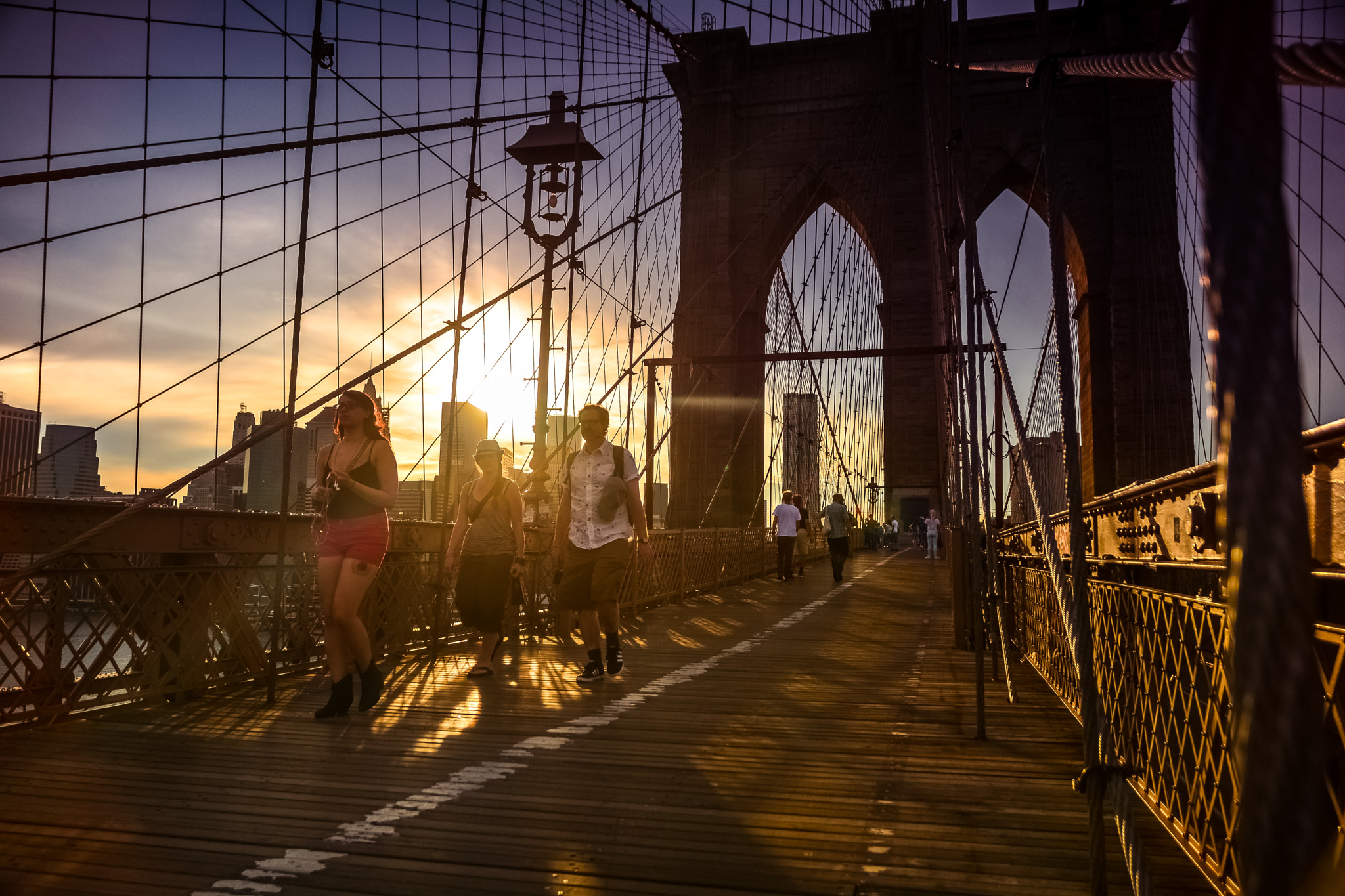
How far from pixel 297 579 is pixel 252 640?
1.67 feet

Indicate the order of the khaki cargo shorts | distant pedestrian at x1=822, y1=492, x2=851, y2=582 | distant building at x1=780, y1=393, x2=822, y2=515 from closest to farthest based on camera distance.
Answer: the khaki cargo shorts → distant pedestrian at x1=822, y1=492, x2=851, y2=582 → distant building at x1=780, y1=393, x2=822, y2=515

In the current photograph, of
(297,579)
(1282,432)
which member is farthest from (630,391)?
(1282,432)

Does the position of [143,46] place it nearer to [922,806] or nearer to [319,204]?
[319,204]

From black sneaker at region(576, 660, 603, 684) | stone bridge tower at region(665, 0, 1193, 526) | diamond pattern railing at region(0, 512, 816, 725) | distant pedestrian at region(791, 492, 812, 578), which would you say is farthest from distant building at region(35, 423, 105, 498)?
stone bridge tower at region(665, 0, 1193, 526)

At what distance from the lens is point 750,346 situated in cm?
2373

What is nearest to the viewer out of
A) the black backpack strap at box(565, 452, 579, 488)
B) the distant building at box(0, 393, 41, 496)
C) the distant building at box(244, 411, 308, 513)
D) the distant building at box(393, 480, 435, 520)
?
the black backpack strap at box(565, 452, 579, 488)

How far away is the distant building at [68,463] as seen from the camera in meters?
4.87

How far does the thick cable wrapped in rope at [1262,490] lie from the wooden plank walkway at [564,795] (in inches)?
62.2

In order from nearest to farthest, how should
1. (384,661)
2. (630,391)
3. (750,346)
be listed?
(384,661), (630,391), (750,346)

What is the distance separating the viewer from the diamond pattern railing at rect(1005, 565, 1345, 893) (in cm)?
125

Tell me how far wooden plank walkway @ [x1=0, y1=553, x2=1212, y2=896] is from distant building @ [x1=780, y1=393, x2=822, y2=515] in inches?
812

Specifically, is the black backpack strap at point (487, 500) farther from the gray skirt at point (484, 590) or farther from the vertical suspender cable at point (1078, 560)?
the vertical suspender cable at point (1078, 560)

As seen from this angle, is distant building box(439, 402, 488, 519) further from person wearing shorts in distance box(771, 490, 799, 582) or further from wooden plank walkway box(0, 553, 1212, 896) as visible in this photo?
person wearing shorts in distance box(771, 490, 799, 582)

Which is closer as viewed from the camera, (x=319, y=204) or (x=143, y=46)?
(x=143, y=46)
